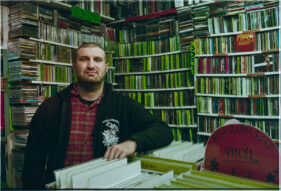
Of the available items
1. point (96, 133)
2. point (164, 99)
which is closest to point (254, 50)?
point (164, 99)

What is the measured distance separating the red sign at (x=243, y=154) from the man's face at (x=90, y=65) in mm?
994

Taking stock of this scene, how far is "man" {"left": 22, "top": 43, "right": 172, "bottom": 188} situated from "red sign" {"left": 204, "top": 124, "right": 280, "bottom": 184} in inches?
20.3

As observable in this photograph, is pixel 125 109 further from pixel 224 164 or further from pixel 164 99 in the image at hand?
pixel 164 99

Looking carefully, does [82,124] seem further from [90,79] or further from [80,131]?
[90,79]

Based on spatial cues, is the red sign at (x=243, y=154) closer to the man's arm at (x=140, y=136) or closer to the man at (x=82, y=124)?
the man's arm at (x=140, y=136)

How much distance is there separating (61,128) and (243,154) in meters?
1.04

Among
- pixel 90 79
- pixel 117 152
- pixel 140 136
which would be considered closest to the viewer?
pixel 117 152

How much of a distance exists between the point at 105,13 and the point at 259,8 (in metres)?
2.26

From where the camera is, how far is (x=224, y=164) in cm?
63

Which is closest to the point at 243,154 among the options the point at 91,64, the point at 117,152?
the point at 117,152

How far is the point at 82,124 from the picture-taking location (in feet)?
4.60

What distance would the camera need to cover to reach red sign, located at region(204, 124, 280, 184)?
572 mm

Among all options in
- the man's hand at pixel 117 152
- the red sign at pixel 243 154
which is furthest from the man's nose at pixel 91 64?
the red sign at pixel 243 154

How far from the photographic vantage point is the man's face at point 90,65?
148 centimetres
